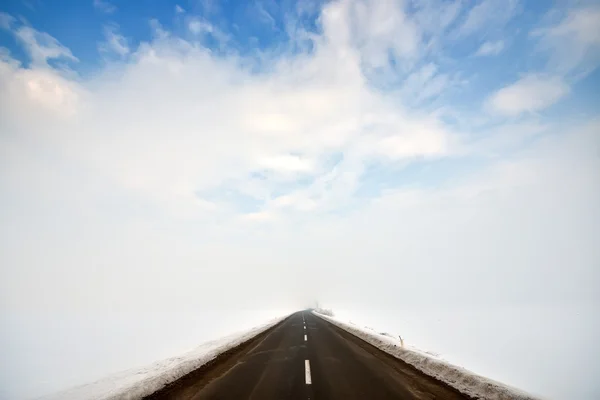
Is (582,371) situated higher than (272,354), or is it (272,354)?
(272,354)

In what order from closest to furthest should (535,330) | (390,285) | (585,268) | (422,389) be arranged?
(422,389)
(535,330)
(585,268)
(390,285)

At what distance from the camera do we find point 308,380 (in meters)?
7.23

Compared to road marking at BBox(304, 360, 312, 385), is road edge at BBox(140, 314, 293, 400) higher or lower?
higher

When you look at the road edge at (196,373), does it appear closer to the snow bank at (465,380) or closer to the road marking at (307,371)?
the road marking at (307,371)

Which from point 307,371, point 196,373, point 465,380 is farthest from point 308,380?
point 465,380

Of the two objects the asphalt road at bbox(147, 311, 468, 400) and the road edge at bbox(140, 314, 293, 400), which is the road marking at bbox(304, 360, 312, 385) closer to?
the asphalt road at bbox(147, 311, 468, 400)

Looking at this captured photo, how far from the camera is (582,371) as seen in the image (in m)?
25.5

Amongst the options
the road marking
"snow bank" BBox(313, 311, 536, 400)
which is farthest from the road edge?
"snow bank" BBox(313, 311, 536, 400)

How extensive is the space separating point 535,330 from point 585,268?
147m

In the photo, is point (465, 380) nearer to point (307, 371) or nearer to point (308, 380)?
point (308, 380)

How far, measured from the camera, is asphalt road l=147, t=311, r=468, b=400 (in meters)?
6.07

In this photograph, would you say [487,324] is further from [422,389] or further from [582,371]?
[422,389]

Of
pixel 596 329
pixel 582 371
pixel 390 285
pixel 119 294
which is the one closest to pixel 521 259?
pixel 390 285

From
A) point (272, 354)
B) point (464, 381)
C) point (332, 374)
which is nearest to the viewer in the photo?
point (464, 381)
